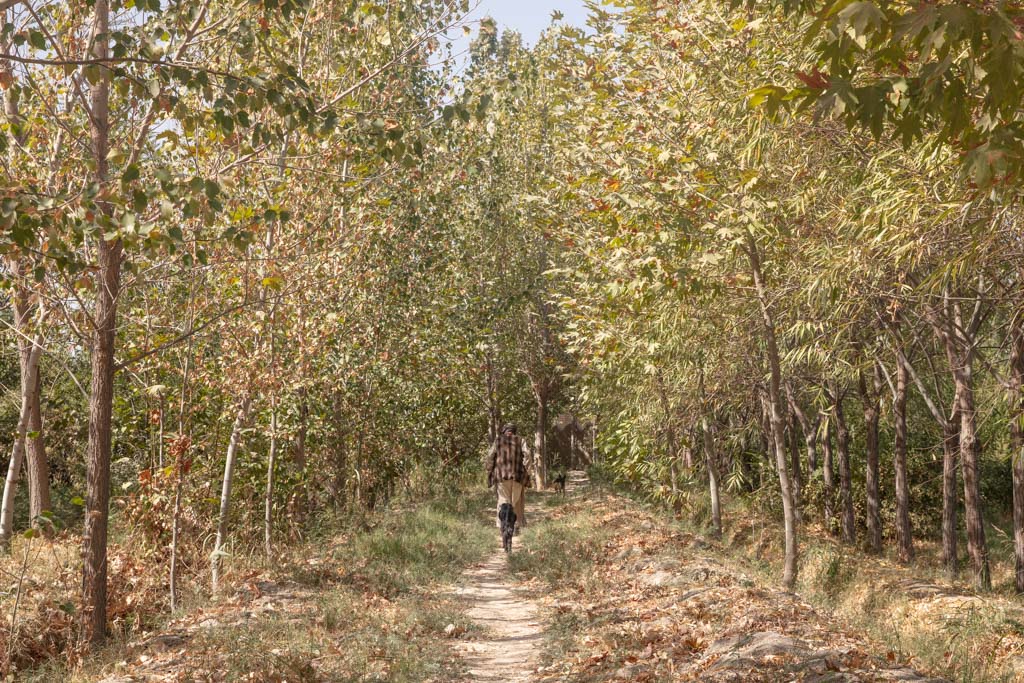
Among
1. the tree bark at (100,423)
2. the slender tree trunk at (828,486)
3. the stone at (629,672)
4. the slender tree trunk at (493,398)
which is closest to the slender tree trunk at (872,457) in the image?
the slender tree trunk at (828,486)

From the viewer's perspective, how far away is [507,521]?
12.8 m

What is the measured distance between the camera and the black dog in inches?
503

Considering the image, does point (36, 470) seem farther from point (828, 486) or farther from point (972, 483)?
point (828, 486)

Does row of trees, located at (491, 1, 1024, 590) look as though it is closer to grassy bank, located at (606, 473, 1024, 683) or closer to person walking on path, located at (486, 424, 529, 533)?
grassy bank, located at (606, 473, 1024, 683)

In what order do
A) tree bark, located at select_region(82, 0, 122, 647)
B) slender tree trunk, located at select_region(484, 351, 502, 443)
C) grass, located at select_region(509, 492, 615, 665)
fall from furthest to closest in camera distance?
slender tree trunk, located at select_region(484, 351, 502, 443) → grass, located at select_region(509, 492, 615, 665) → tree bark, located at select_region(82, 0, 122, 647)

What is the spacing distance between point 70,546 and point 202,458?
98.8 inches

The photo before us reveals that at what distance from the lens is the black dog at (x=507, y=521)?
1277 centimetres

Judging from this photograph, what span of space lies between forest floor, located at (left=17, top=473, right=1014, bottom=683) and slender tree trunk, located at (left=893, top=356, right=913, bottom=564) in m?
3.76

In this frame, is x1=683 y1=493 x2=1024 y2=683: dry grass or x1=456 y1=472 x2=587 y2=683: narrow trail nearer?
x1=683 y1=493 x2=1024 y2=683: dry grass

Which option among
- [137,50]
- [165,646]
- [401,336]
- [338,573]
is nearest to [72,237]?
[137,50]

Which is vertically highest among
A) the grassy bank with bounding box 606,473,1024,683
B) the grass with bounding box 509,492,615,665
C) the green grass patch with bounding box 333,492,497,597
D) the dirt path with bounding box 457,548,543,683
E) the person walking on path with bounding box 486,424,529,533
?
the person walking on path with bounding box 486,424,529,533

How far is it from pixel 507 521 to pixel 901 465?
8441mm

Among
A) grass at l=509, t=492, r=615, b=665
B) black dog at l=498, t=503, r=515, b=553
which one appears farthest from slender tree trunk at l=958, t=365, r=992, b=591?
black dog at l=498, t=503, r=515, b=553

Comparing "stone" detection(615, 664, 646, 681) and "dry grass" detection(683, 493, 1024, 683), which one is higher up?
"stone" detection(615, 664, 646, 681)
